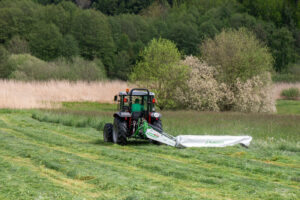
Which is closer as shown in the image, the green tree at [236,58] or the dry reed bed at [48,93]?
the dry reed bed at [48,93]

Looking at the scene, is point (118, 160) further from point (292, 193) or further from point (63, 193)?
point (292, 193)

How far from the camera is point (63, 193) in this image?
26.8 feet

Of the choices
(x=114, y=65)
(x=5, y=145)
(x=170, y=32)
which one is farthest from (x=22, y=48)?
(x=5, y=145)

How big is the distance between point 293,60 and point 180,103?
55261 millimetres

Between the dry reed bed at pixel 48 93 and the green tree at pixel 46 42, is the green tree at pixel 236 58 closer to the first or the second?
the dry reed bed at pixel 48 93

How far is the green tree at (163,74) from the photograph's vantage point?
3472 cm

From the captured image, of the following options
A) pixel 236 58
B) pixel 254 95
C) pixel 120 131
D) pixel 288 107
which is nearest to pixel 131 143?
pixel 120 131

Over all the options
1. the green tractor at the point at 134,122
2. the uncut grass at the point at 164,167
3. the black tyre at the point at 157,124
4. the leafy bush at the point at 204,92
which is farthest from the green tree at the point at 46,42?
the black tyre at the point at 157,124

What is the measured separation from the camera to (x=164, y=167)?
35.0 feet

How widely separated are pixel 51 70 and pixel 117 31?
1889 inches

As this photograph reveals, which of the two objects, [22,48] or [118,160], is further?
[22,48]

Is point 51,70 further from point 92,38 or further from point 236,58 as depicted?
point 92,38

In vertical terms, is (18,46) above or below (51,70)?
above

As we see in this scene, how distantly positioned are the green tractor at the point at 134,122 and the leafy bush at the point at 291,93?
37409 millimetres
